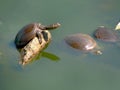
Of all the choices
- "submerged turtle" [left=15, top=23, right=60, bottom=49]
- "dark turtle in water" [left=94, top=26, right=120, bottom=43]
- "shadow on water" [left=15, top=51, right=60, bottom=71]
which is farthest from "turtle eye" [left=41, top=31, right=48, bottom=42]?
"dark turtle in water" [left=94, top=26, right=120, bottom=43]

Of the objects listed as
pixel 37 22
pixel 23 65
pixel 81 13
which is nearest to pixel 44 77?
pixel 23 65

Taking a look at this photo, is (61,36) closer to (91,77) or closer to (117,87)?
(91,77)

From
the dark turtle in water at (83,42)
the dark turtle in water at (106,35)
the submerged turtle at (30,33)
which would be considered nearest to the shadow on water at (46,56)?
the submerged turtle at (30,33)

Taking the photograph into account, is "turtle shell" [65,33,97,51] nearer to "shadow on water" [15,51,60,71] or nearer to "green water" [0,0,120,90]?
"green water" [0,0,120,90]

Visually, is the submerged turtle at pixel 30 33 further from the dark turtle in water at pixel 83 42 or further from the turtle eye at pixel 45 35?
the dark turtle in water at pixel 83 42

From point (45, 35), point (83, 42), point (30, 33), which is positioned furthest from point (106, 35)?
point (30, 33)
